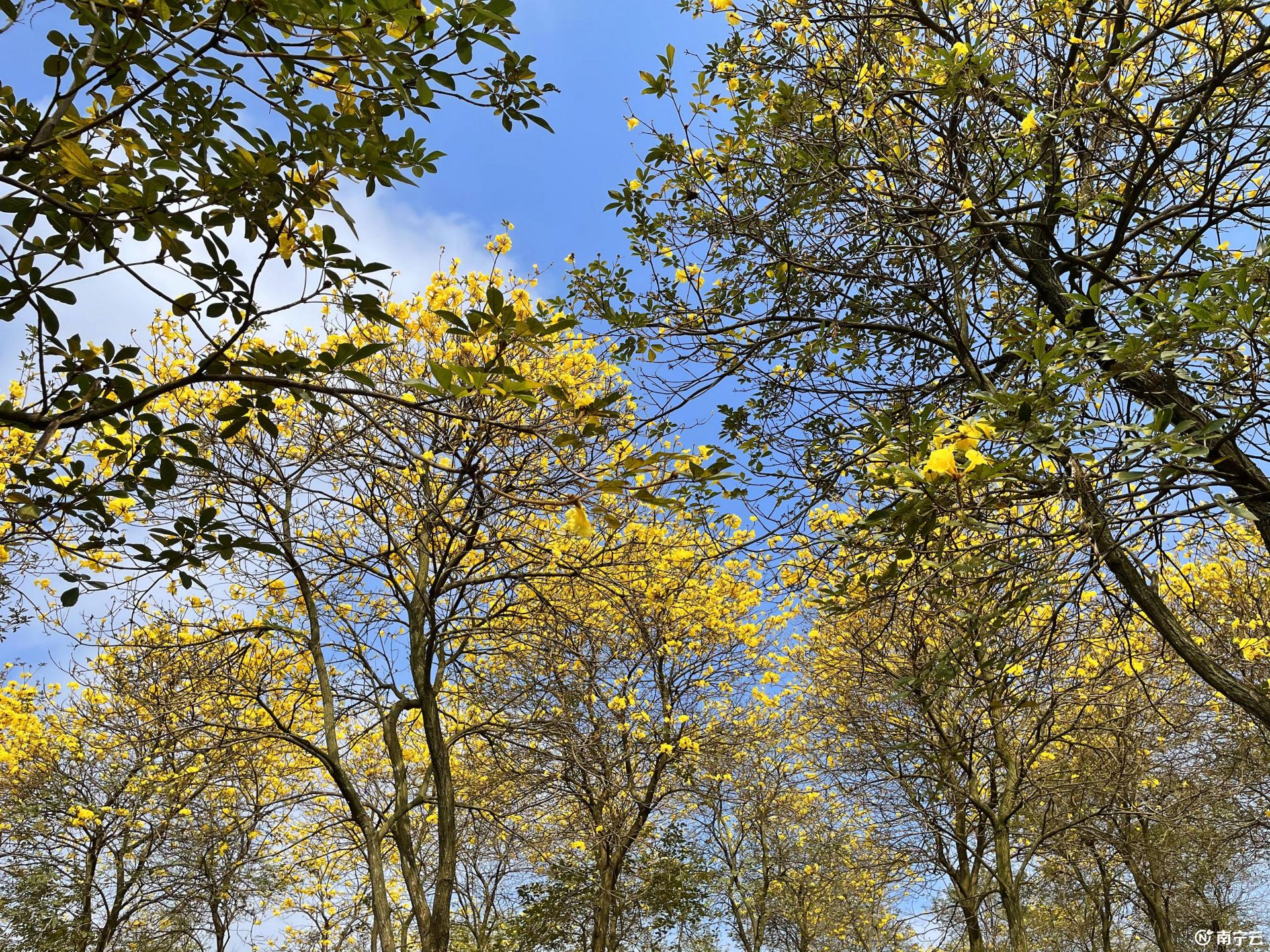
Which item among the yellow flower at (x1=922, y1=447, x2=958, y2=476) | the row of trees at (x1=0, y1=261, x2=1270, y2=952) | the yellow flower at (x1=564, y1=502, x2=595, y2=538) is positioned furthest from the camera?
the row of trees at (x1=0, y1=261, x2=1270, y2=952)

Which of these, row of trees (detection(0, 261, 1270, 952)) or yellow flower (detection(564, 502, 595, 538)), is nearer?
yellow flower (detection(564, 502, 595, 538))

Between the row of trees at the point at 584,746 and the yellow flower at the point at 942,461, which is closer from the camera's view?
the yellow flower at the point at 942,461

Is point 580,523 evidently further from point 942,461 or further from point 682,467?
point 682,467

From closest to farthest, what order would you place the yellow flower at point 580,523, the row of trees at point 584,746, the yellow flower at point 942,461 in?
1. the yellow flower at point 580,523
2. the yellow flower at point 942,461
3. the row of trees at point 584,746

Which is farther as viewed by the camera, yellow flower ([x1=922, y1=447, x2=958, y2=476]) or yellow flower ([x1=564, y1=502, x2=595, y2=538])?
yellow flower ([x1=922, y1=447, x2=958, y2=476])

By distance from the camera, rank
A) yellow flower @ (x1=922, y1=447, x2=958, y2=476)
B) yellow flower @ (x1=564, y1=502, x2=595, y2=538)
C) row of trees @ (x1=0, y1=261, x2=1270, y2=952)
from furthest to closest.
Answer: row of trees @ (x1=0, y1=261, x2=1270, y2=952) < yellow flower @ (x1=922, y1=447, x2=958, y2=476) < yellow flower @ (x1=564, y1=502, x2=595, y2=538)

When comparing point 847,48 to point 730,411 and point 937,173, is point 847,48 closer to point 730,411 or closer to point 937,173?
point 937,173

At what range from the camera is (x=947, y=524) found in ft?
7.13

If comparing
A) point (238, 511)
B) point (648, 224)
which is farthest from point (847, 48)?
point (238, 511)

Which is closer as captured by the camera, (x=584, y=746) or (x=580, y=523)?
(x=580, y=523)

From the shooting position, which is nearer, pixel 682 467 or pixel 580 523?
pixel 580 523

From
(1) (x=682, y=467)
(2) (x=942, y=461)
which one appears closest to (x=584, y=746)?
(1) (x=682, y=467)

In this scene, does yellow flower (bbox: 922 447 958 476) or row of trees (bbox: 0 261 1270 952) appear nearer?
yellow flower (bbox: 922 447 958 476)

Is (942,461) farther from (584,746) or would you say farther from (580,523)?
(584,746)
